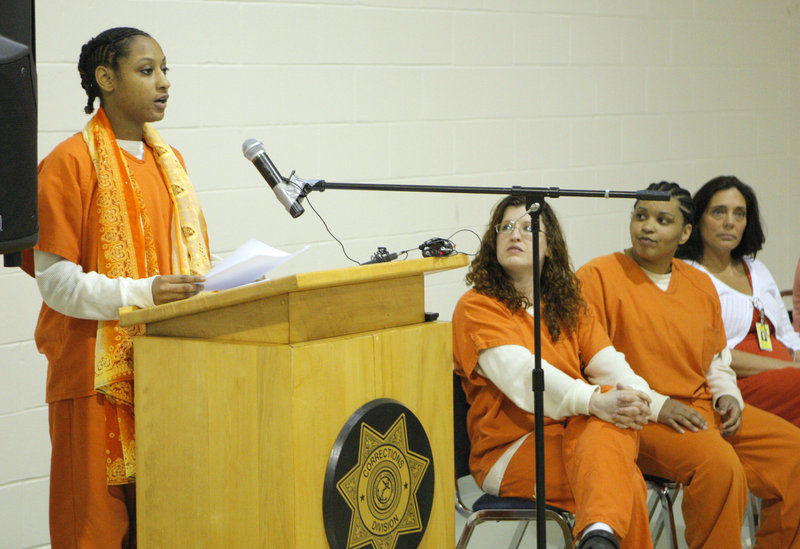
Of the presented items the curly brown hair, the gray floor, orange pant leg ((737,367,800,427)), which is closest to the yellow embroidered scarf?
the curly brown hair

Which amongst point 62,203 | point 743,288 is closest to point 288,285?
point 62,203

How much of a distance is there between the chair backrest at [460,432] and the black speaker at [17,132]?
1410mm

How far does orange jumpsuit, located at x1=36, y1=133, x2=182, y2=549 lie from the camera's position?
6.12ft

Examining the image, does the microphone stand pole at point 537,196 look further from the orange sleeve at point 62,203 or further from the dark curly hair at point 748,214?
the dark curly hair at point 748,214

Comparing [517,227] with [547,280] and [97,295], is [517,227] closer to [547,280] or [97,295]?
[547,280]

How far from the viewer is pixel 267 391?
156cm

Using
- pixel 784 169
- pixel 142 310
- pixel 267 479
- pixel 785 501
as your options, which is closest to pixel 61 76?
pixel 142 310

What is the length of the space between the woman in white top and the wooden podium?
64.9 inches

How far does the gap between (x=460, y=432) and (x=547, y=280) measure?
0.49 meters

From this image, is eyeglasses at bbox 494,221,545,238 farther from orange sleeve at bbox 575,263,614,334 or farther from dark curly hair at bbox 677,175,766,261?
dark curly hair at bbox 677,175,766,261

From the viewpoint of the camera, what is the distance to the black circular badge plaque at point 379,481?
5.22ft

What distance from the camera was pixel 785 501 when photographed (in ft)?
8.78

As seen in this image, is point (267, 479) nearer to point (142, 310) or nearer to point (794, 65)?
point (142, 310)

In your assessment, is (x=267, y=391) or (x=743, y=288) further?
(x=743, y=288)
